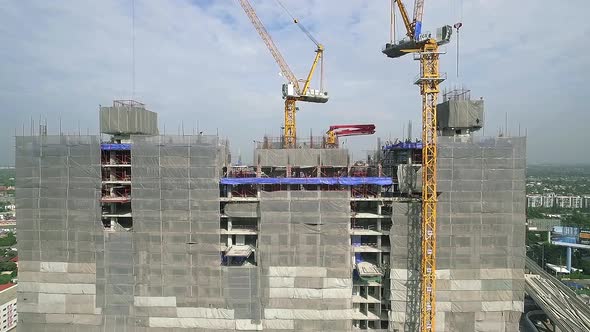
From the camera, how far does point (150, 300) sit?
24484mm

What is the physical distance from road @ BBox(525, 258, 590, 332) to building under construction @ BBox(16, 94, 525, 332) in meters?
2.55

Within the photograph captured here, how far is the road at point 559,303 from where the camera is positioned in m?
22.0

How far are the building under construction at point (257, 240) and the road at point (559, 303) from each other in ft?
8.36

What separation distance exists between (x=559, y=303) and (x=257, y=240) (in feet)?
81.3

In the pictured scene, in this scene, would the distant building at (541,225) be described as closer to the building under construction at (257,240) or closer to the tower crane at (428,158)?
the building under construction at (257,240)

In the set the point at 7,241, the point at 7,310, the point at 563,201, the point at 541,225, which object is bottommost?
the point at 7,241

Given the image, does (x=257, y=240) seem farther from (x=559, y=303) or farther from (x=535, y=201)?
(x=535, y=201)

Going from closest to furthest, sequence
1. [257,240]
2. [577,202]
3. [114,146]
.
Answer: [257,240], [114,146], [577,202]

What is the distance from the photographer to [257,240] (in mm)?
24594

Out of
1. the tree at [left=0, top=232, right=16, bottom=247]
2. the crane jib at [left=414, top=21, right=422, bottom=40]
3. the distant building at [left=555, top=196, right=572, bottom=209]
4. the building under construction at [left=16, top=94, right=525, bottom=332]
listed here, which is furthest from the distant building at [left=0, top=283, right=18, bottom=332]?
the distant building at [left=555, top=196, right=572, bottom=209]

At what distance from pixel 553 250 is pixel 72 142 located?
8418cm

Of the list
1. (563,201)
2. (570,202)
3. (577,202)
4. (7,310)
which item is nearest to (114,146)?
(7,310)

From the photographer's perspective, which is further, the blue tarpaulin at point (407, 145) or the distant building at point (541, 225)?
the distant building at point (541, 225)

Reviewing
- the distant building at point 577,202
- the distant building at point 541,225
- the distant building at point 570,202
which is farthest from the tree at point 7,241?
the distant building at point 577,202
